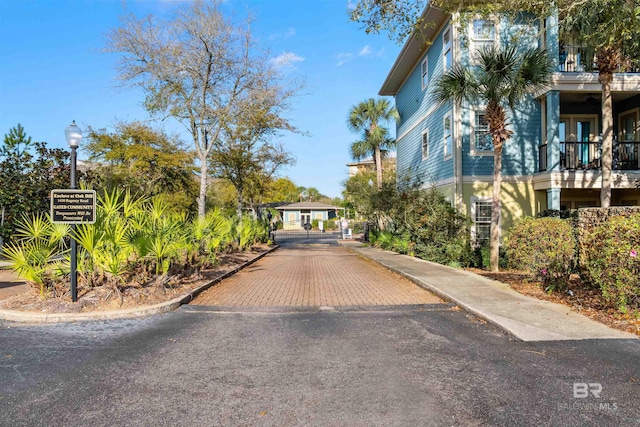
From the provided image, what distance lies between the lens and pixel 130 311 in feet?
23.0

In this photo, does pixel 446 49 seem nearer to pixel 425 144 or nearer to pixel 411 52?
pixel 411 52

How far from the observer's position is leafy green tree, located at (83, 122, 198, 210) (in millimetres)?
24391

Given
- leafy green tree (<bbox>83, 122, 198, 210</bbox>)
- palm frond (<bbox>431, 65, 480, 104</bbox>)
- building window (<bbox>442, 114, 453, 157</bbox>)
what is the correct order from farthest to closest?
leafy green tree (<bbox>83, 122, 198, 210</bbox>) < building window (<bbox>442, 114, 453, 157</bbox>) < palm frond (<bbox>431, 65, 480, 104</bbox>)

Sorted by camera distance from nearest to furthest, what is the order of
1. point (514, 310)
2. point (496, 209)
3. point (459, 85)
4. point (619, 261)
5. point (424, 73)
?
point (619, 261), point (514, 310), point (459, 85), point (496, 209), point (424, 73)

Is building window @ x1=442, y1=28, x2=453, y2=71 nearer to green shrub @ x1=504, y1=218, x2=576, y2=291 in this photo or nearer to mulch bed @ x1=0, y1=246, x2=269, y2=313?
green shrub @ x1=504, y1=218, x2=576, y2=291

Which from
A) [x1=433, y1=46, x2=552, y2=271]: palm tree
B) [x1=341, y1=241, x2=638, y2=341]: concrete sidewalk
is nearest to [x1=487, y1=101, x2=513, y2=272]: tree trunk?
[x1=433, y1=46, x2=552, y2=271]: palm tree

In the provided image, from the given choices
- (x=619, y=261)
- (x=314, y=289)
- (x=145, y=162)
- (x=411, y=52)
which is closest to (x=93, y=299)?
(x=314, y=289)

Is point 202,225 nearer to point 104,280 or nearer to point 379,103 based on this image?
point 104,280

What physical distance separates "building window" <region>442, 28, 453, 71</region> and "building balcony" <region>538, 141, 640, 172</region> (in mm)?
5034

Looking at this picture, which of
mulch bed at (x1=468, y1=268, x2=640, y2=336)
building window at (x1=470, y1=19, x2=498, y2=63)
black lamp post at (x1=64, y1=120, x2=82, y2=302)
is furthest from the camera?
building window at (x1=470, y1=19, x2=498, y2=63)

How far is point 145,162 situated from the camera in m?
27.3

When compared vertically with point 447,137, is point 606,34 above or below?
above

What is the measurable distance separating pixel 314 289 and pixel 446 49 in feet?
41.2

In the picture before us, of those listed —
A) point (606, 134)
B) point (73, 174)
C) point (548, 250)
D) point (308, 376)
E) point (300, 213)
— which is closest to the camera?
point (308, 376)
